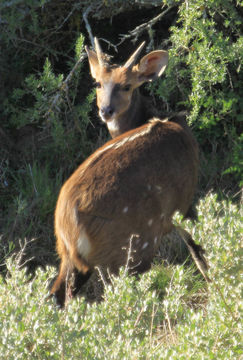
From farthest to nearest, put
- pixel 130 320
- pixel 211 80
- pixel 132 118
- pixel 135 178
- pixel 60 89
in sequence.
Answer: pixel 60 89 → pixel 132 118 → pixel 211 80 → pixel 135 178 → pixel 130 320

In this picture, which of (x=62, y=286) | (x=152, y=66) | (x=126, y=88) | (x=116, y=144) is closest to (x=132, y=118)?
(x=126, y=88)

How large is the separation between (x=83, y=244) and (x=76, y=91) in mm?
2273

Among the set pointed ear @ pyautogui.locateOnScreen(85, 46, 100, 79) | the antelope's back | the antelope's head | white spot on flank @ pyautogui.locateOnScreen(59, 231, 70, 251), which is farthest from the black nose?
white spot on flank @ pyautogui.locateOnScreen(59, 231, 70, 251)

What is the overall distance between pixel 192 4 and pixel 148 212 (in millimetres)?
2127

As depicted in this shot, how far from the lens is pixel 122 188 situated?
430 cm

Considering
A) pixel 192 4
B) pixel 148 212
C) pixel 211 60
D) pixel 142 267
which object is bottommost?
pixel 142 267

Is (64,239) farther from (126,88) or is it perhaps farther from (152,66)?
(152,66)

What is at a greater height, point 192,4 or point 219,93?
point 192,4

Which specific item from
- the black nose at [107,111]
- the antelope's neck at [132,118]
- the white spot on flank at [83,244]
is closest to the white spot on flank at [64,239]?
the white spot on flank at [83,244]

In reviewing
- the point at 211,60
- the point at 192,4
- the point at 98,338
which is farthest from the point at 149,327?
the point at 192,4

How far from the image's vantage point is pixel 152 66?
569 centimetres

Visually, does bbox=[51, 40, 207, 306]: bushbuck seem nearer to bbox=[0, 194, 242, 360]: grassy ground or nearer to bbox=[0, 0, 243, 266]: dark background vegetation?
bbox=[0, 194, 242, 360]: grassy ground

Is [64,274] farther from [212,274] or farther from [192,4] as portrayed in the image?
[192,4]

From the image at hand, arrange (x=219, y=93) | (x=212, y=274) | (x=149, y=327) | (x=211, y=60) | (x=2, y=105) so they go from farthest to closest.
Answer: (x=2, y=105) → (x=219, y=93) → (x=211, y=60) → (x=149, y=327) → (x=212, y=274)
